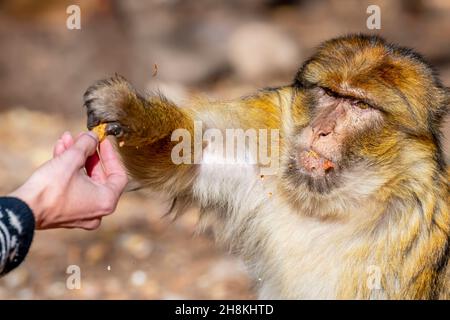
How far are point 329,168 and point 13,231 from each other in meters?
1.61

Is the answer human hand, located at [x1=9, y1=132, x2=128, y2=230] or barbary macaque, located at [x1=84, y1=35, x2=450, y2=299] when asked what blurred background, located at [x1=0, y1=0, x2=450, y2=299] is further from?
human hand, located at [x1=9, y1=132, x2=128, y2=230]

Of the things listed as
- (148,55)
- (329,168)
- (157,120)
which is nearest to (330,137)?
(329,168)

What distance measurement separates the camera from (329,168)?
4051mm

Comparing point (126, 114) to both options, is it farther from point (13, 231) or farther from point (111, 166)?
point (13, 231)

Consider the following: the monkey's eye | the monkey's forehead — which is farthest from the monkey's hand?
the monkey's eye

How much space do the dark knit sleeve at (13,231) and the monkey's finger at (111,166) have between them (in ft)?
2.92

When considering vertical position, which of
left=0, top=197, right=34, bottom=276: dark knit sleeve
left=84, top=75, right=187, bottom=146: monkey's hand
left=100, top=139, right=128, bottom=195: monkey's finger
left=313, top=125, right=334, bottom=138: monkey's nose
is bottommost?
left=0, top=197, right=34, bottom=276: dark knit sleeve

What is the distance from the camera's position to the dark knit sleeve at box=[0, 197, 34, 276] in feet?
10.2

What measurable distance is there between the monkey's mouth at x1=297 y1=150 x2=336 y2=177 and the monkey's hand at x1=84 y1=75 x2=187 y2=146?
668 millimetres

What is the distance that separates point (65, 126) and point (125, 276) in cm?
325

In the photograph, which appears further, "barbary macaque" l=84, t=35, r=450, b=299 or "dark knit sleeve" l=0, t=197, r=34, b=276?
"barbary macaque" l=84, t=35, r=450, b=299

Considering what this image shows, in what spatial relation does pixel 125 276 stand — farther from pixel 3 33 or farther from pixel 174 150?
pixel 3 33

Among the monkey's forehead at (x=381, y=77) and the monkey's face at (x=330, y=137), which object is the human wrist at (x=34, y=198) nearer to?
the monkey's face at (x=330, y=137)

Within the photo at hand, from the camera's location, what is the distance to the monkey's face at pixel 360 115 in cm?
405
